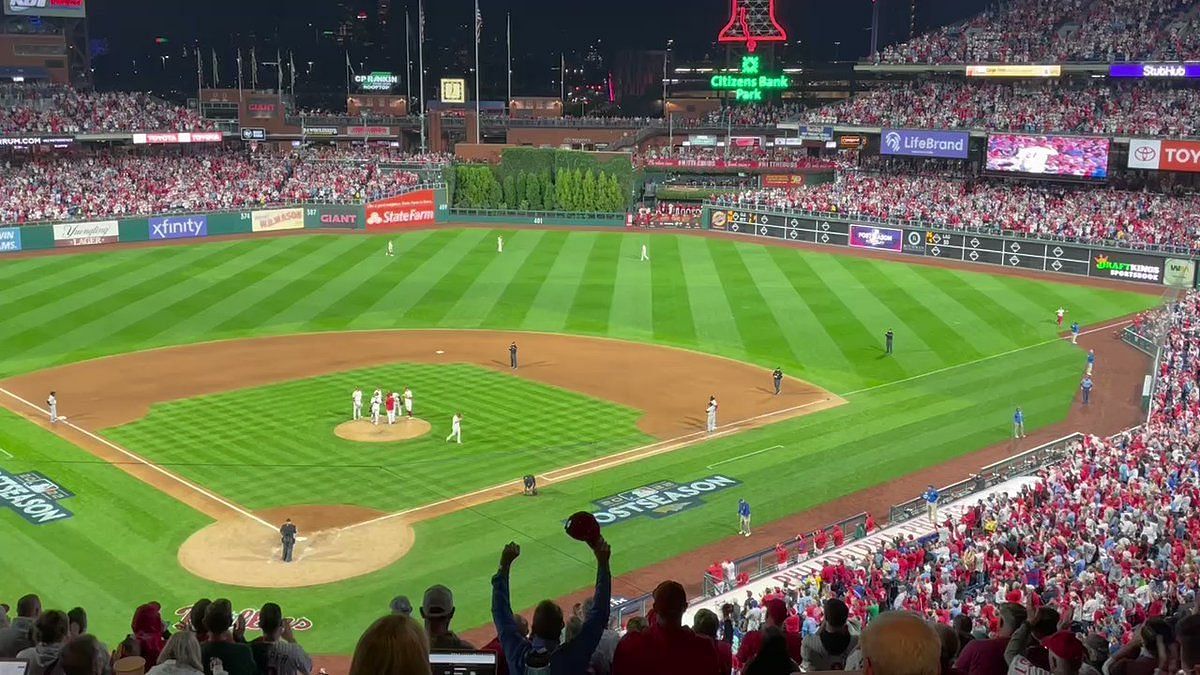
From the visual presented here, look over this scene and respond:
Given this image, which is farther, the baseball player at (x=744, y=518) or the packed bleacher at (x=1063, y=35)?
the packed bleacher at (x=1063, y=35)

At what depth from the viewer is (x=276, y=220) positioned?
7112cm

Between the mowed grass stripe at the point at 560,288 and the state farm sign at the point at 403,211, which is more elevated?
the state farm sign at the point at 403,211

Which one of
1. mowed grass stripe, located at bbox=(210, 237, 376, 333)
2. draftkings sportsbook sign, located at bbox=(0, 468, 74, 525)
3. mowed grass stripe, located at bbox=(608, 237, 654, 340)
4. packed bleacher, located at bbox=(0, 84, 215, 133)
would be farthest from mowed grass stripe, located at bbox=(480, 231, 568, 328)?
packed bleacher, located at bbox=(0, 84, 215, 133)

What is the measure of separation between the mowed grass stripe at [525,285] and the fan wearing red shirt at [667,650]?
41525mm

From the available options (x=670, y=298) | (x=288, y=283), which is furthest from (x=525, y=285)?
(x=288, y=283)

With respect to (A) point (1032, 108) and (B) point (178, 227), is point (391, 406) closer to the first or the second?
(B) point (178, 227)

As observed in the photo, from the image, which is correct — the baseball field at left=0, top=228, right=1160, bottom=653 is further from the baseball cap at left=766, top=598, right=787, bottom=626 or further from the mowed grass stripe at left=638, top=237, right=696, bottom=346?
the baseball cap at left=766, top=598, right=787, bottom=626

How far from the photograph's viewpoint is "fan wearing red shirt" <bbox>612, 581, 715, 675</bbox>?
626cm

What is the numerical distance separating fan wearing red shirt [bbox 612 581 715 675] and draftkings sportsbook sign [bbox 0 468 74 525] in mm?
23325

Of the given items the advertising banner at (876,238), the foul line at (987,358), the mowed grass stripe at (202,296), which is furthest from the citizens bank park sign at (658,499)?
the advertising banner at (876,238)

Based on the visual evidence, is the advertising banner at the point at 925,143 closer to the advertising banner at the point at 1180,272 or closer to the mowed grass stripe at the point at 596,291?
the advertising banner at the point at 1180,272

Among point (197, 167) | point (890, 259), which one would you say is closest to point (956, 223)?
point (890, 259)

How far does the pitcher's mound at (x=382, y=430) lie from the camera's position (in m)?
32.2

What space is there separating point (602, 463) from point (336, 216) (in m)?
47.1
